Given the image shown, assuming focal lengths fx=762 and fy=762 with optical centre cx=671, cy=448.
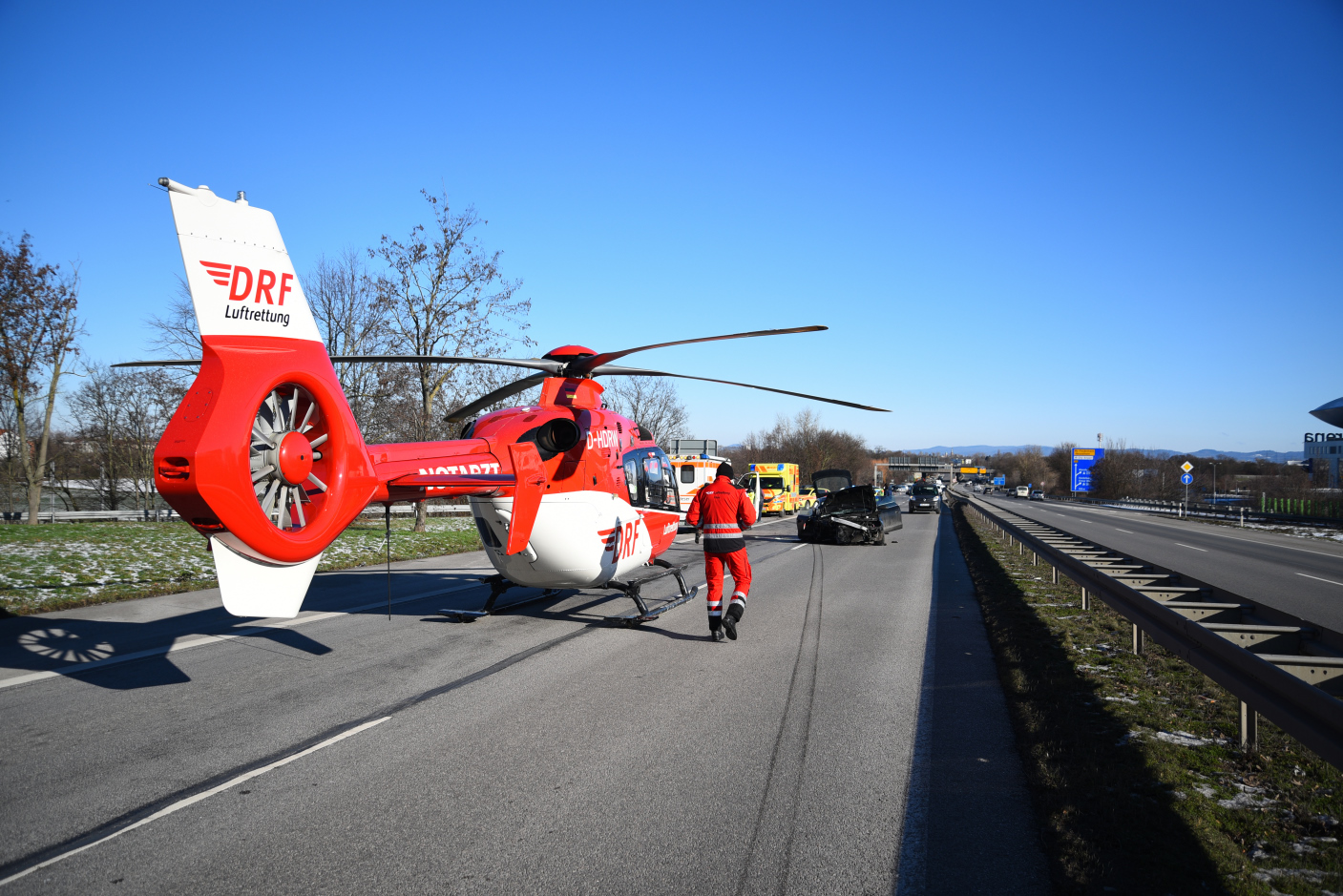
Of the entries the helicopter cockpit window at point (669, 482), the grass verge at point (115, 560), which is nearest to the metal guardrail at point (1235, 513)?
the helicopter cockpit window at point (669, 482)

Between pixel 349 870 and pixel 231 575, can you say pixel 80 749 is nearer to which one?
pixel 231 575

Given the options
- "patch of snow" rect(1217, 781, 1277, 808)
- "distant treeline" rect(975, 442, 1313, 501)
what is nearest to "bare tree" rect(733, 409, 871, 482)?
"distant treeline" rect(975, 442, 1313, 501)

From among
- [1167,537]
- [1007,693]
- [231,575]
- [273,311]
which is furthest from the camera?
[1167,537]

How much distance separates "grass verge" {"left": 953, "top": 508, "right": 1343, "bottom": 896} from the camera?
11.7ft

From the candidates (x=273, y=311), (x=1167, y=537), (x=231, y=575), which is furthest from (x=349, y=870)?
(x=1167, y=537)

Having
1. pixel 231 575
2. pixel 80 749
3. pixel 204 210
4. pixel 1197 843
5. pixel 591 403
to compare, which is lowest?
pixel 80 749

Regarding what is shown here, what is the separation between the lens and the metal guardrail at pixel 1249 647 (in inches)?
148

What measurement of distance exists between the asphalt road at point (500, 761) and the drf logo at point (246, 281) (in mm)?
3146

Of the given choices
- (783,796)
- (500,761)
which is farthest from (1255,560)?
(500,761)

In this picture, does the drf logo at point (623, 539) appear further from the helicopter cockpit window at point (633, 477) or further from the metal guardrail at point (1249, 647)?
the metal guardrail at point (1249, 647)

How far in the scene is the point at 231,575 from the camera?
16.9 ft

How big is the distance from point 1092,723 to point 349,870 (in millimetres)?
5078

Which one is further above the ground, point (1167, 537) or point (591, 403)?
point (591, 403)

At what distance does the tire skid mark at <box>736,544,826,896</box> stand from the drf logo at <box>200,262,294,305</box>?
188 inches
